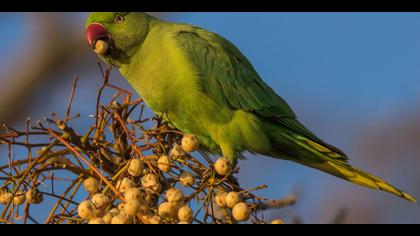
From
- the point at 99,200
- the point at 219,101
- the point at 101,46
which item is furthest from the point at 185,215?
the point at 101,46

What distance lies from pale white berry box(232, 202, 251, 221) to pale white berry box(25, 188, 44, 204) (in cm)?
61

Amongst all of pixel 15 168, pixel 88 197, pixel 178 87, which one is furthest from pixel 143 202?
pixel 178 87

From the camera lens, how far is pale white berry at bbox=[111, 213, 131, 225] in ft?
5.23

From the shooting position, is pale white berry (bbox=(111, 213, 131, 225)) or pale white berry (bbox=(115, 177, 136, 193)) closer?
pale white berry (bbox=(111, 213, 131, 225))

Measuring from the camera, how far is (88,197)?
6.38 ft

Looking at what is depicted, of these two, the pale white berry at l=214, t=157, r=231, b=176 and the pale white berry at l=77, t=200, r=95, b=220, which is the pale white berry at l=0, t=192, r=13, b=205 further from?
the pale white berry at l=214, t=157, r=231, b=176

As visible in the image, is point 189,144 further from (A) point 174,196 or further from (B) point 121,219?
(B) point 121,219

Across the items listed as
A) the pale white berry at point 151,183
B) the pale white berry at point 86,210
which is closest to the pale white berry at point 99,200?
the pale white berry at point 86,210

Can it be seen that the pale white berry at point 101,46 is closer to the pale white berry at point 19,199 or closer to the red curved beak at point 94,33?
the red curved beak at point 94,33

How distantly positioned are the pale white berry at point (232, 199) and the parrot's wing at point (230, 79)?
122cm

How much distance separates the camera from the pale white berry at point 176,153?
80.3 inches

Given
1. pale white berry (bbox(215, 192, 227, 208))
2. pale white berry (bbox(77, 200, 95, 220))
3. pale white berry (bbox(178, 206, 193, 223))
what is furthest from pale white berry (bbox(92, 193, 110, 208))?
pale white berry (bbox(215, 192, 227, 208))
